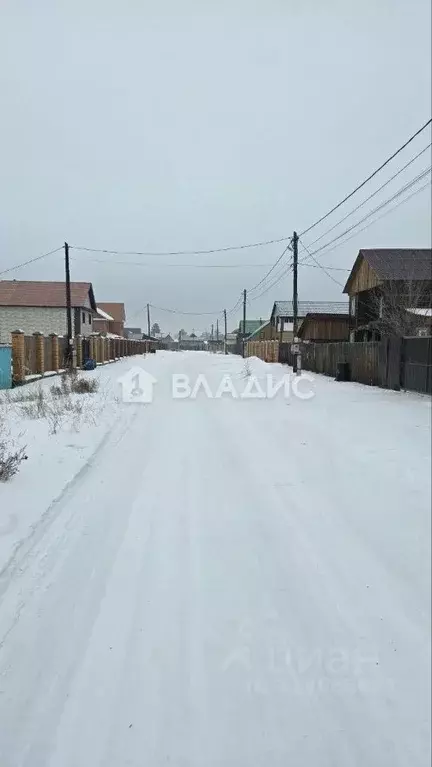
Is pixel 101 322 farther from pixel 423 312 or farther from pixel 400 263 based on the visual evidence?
pixel 423 312

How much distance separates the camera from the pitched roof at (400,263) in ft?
9.97

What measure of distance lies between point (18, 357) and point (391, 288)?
39.9 feet

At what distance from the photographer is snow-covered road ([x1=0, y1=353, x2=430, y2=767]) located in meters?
1.69

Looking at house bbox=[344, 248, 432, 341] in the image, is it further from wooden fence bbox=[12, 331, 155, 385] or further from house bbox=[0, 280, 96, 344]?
wooden fence bbox=[12, 331, 155, 385]

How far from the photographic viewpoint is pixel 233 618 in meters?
2.37

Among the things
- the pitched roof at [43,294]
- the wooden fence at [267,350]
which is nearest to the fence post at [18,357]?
the pitched roof at [43,294]

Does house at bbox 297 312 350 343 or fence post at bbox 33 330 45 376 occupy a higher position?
house at bbox 297 312 350 343

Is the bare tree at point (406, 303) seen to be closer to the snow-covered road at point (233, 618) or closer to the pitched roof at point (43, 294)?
the snow-covered road at point (233, 618)

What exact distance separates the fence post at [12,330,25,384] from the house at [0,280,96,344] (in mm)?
273

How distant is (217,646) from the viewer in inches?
85.4

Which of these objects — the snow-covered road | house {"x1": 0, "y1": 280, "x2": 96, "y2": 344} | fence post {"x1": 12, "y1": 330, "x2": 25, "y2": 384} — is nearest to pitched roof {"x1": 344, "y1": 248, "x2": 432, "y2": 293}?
the snow-covered road

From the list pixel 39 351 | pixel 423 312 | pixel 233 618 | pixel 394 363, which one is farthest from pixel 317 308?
pixel 233 618

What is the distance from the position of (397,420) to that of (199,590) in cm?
204

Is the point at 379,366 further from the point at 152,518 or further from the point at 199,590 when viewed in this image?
the point at 199,590
